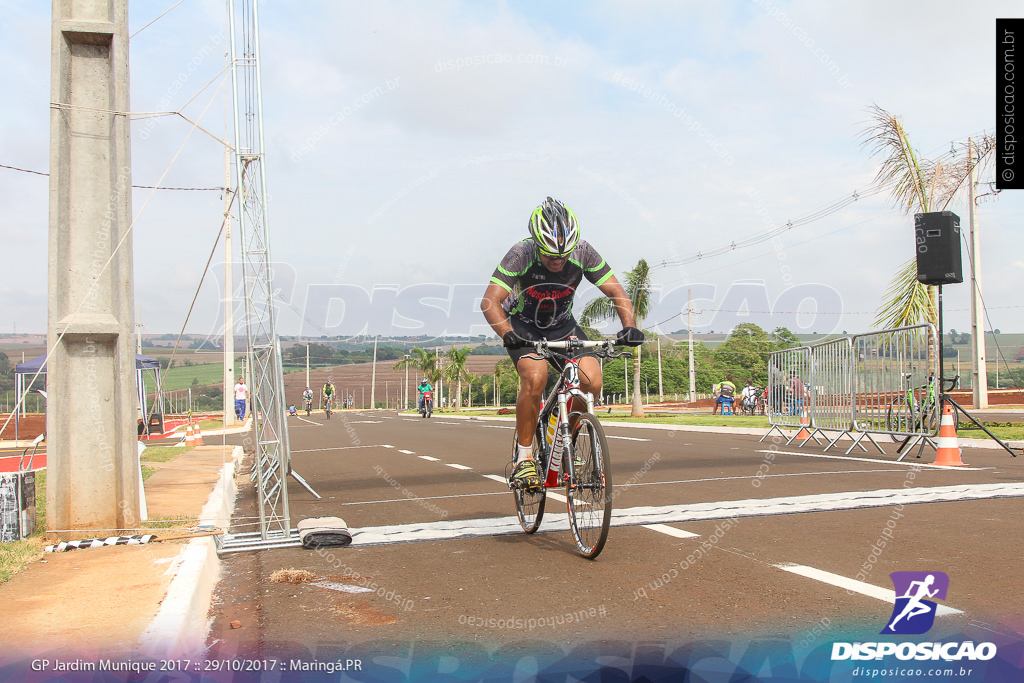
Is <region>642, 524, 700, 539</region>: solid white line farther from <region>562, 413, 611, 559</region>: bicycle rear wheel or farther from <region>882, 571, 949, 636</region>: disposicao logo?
<region>882, 571, 949, 636</region>: disposicao logo

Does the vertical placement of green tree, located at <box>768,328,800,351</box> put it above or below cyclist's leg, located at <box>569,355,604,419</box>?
above

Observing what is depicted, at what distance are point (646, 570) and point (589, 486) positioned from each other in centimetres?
62

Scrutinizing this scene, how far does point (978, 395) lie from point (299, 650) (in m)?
30.2

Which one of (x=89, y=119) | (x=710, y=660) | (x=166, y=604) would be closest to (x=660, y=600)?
(x=710, y=660)

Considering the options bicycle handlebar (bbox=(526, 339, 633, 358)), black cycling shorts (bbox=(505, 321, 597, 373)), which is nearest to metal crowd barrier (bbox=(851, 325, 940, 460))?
black cycling shorts (bbox=(505, 321, 597, 373))

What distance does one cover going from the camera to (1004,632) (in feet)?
12.0

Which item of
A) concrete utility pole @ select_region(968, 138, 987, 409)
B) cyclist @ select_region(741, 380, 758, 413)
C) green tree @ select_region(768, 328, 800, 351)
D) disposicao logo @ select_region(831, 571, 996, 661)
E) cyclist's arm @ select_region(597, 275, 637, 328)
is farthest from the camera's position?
green tree @ select_region(768, 328, 800, 351)

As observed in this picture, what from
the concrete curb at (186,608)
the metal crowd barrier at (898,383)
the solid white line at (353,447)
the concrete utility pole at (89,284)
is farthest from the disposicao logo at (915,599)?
the solid white line at (353,447)

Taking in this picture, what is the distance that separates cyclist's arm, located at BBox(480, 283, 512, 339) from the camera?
610 centimetres

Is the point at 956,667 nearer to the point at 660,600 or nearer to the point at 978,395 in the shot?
the point at 660,600

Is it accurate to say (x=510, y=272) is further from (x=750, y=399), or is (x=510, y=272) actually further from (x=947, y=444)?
(x=750, y=399)

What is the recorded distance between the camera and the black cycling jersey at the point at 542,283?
20.4 ft

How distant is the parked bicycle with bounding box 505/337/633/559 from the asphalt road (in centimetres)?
25

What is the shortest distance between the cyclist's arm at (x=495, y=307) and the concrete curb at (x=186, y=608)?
2415 mm
